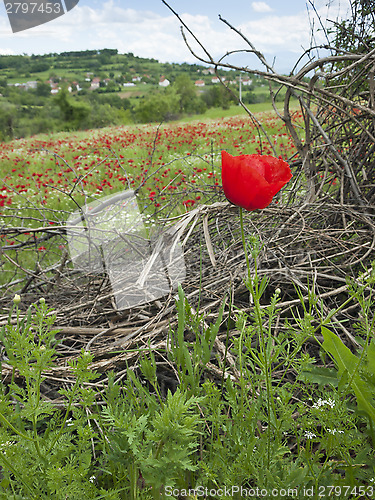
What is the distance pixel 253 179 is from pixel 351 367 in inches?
21.0

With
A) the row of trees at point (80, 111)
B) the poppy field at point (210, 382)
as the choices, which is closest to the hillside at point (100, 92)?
the row of trees at point (80, 111)

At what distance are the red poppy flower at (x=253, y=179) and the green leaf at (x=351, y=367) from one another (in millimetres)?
378

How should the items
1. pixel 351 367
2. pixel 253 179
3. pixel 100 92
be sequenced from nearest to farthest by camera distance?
1. pixel 253 179
2. pixel 351 367
3. pixel 100 92

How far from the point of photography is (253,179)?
717 mm

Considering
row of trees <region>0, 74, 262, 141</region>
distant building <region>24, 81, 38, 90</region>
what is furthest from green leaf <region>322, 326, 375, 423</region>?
distant building <region>24, 81, 38, 90</region>

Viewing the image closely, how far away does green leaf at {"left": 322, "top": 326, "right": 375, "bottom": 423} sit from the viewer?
0.82 m

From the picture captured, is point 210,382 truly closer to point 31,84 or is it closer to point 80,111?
point 80,111

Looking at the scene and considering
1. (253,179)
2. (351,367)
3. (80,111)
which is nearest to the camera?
(253,179)

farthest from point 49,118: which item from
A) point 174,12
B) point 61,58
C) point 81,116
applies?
point 61,58

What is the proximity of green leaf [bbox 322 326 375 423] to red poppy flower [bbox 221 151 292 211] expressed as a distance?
378 mm

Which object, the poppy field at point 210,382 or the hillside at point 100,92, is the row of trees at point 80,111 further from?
the poppy field at point 210,382

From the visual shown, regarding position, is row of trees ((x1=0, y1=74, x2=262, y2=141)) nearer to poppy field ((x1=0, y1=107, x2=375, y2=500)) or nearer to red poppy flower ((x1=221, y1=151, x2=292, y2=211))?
poppy field ((x1=0, y1=107, x2=375, y2=500))

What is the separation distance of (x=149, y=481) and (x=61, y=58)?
195 feet

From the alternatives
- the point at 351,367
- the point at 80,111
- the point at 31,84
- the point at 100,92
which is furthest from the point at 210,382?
the point at 31,84
